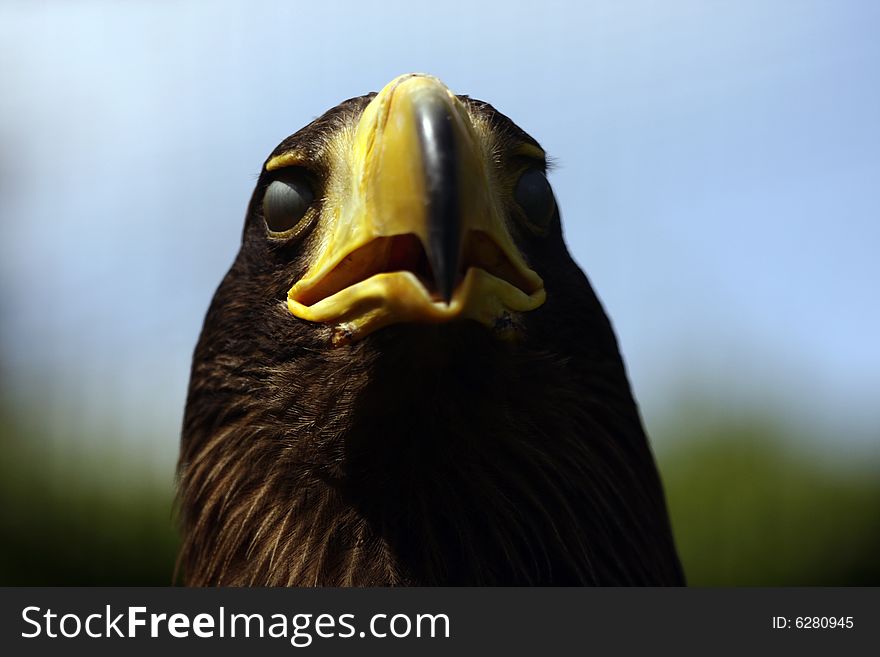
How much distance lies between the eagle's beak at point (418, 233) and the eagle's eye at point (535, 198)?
0.19m

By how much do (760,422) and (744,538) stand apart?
0.84m

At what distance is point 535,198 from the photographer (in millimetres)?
2006

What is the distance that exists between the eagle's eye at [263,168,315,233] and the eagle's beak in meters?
0.21

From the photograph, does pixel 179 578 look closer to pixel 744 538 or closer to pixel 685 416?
pixel 744 538

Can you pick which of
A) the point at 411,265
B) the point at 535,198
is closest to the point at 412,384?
the point at 411,265

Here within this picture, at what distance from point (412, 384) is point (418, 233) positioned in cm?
36

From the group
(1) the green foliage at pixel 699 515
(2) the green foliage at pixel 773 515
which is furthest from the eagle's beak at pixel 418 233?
(2) the green foliage at pixel 773 515

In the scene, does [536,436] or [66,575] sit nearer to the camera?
[536,436]

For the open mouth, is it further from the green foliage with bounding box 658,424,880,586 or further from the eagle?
the green foliage with bounding box 658,424,880,586

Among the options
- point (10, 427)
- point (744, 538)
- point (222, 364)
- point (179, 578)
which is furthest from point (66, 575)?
point (744, 538)

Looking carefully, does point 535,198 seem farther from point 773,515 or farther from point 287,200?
point 773,515

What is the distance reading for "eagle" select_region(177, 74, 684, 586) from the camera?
161 centimetres

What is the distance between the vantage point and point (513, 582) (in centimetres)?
200

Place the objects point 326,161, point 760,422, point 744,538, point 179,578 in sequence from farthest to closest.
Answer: point 760,422 < point 744,538 < point 179,578 < point 326,161
